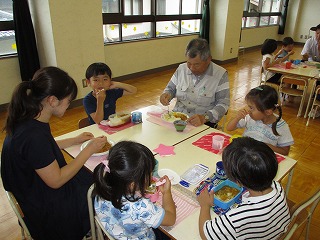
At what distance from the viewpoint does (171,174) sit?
1442mm

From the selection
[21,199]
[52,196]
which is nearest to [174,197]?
[52,196]

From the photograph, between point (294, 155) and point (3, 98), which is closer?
point (294, 155)

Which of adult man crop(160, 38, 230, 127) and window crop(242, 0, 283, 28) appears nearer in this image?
adult man crop(160, 38, 230, 127)

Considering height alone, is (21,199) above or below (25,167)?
below

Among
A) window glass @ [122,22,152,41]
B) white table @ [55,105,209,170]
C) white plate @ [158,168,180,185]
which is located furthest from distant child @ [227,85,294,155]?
window glass @ [122,22,152,41]

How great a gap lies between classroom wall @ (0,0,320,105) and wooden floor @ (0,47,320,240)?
1.31 feet

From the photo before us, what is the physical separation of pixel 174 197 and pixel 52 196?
664mm

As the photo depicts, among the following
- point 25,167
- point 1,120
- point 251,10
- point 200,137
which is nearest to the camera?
point 25,167

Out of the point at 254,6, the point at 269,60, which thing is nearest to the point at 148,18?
the point at 269,60

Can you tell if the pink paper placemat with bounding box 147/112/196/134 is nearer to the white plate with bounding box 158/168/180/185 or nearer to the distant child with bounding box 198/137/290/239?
the white plate with bounding box 158/168/180/185

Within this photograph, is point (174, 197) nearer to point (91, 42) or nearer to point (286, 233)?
point (286, 233)

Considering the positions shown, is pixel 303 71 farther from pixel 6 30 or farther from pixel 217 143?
pixel 6 30

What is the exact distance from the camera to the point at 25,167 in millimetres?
1293

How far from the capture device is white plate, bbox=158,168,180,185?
140 centimetres
